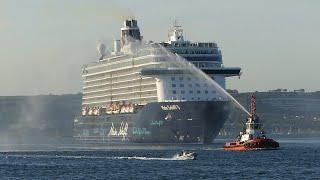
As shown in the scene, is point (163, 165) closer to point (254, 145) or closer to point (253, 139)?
point (254, 145)

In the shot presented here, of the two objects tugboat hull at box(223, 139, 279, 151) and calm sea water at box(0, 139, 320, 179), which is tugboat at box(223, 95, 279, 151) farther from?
calm sea water at box(0, 139, 320, 179)

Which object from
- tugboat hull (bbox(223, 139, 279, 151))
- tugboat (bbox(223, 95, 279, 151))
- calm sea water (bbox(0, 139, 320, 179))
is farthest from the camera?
tugboat (bbox(223, 95, 279, 151))

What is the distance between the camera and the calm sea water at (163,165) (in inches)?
5118

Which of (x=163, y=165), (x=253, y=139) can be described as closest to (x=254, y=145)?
(x=253, y=139)

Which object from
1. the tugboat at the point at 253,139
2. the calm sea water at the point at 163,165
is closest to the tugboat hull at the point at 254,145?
the tugboat at the point at 253,139

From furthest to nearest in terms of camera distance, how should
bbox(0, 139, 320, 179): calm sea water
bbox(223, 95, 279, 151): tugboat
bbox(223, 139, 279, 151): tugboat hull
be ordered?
1. bbox(223, 95, 279, 151): tugboat
2. bbox(223, 139, 279, 151): tugboat hull
3. bbox(0, 139, 320, 179): calm sea water

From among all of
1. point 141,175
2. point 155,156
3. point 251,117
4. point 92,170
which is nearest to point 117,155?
point 155,156

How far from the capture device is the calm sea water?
13000cm

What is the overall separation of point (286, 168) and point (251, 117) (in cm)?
4183

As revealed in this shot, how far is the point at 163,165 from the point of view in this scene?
145500 millimetres

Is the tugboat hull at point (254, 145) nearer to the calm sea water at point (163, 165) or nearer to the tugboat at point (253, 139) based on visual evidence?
the tugboat at point (253, 139)

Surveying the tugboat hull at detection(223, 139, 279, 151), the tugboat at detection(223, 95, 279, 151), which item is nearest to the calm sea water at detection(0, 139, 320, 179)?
the tugboat hull at detection(223, 139, 279, 151)

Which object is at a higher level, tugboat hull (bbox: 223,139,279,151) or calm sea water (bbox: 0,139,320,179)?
tugboat hull (bbox: 223,139,279,151)

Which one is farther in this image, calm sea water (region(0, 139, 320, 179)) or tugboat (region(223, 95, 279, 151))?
tugboat (region(223, 95, 279, 151))
